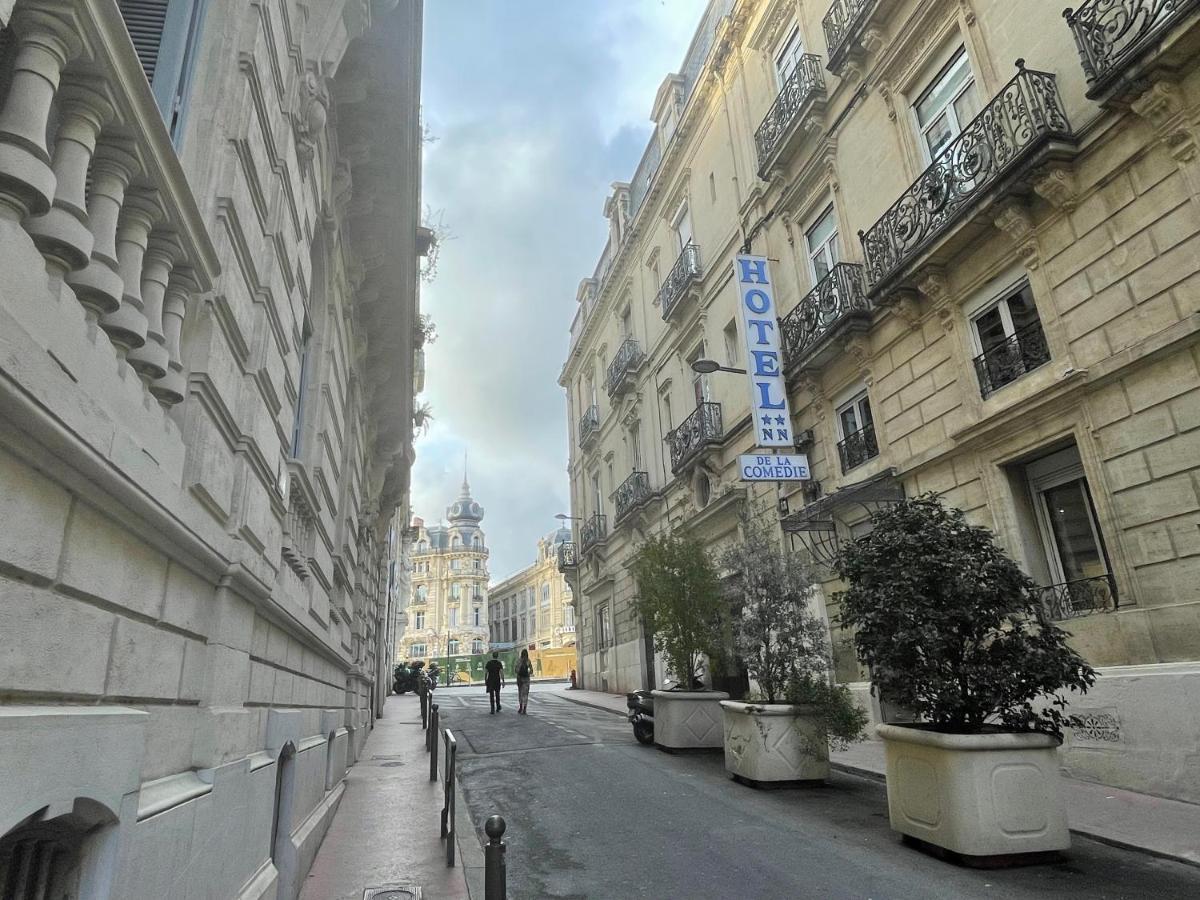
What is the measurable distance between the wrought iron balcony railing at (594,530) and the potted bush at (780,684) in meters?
18.3

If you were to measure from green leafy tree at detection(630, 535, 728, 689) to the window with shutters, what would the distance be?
1007cm

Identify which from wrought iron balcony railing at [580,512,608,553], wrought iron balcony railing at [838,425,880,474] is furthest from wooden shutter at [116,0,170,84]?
wrought iron balcony railing at [580,512,608,553]

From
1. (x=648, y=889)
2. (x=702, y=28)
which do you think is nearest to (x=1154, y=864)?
(x=648, y=889)

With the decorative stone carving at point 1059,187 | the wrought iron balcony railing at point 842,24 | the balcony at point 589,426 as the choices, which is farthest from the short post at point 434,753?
the balcony at point 589,426

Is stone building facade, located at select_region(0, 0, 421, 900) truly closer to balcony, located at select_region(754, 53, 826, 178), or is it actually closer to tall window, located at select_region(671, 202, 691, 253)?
balcony, located at select_region(754, 53, 826, 178)

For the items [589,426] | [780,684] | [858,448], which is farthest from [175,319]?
[589,426]

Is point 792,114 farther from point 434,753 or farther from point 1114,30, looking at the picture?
point 434,753

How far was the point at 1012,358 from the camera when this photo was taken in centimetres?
971

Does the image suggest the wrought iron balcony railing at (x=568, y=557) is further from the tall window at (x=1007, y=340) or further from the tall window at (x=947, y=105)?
the tall window at (x=1007, y=340)

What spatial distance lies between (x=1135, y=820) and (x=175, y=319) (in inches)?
312

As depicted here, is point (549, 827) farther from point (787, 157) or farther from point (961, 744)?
point (787, 157)

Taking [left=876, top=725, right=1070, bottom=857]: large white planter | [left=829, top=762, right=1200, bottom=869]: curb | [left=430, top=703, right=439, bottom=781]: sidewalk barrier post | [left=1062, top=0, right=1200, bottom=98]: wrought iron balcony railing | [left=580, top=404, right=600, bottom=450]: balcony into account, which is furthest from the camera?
[left=580, top=404, right=600, bottom=450]: balcony

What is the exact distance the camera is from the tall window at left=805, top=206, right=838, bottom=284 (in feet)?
46.9

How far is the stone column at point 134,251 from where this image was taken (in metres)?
2.36
